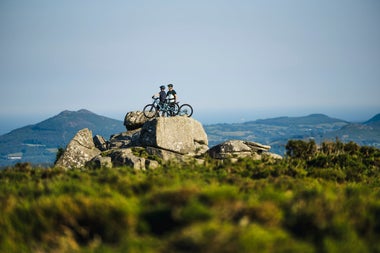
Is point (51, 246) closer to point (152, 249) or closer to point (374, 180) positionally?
point (152, 249)

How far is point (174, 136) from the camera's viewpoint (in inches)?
1198

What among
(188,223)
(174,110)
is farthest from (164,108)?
(188,223)

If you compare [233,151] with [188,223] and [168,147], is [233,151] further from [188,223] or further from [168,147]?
[188,223]

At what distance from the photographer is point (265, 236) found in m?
7.32

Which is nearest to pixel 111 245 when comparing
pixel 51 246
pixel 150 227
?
pixel 150 227

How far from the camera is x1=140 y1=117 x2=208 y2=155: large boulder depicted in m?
29.5

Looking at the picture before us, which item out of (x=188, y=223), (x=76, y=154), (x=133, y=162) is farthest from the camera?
(x=76, y=154)

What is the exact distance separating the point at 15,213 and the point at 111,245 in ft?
11.9

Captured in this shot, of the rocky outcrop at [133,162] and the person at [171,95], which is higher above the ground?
the person at [171,95]

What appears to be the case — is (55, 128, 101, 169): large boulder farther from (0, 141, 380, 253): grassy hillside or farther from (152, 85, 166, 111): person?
(0, 141, 380, 253): grassy hillside

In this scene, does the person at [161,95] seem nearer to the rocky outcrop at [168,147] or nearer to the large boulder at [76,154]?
the rocky outcrop at [168,147]

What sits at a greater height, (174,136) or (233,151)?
(174,136)

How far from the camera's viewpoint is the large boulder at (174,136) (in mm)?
29500

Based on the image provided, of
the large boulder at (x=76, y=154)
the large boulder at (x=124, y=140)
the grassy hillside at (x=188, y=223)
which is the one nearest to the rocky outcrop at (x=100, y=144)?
the large boulder at (x=124, y=140)
